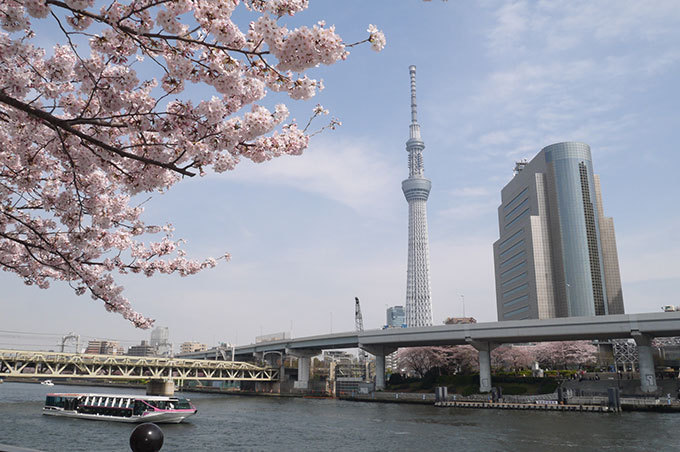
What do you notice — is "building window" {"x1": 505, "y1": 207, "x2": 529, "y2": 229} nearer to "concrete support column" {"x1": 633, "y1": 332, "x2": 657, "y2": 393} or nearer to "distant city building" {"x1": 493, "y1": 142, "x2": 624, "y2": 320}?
"distant city building" {"x1": 493, "y1": 142, "x2": 624, "y2": 320}

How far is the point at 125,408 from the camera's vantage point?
4391 cm

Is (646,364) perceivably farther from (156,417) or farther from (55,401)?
(55,401)

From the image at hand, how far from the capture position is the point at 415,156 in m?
187

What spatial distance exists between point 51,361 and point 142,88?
70337 millimetres

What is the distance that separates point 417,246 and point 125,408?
128627 mm

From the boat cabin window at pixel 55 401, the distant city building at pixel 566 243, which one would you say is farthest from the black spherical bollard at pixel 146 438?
the distant city building at pixel 566 243

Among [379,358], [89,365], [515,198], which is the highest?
[515,198]

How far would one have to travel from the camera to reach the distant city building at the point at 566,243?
11206 cm

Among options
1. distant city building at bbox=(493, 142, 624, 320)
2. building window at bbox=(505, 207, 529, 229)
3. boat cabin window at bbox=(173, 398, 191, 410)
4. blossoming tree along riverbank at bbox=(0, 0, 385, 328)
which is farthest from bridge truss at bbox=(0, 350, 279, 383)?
building window at bbox=(505, 207, 529, 229)

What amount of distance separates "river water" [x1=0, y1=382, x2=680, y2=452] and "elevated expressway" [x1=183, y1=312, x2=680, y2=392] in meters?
11.7

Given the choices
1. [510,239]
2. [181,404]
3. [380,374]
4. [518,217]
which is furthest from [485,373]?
[510,239]

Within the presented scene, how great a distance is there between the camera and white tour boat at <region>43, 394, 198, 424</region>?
141 feet

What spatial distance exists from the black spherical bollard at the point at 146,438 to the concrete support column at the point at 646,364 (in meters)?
61.1

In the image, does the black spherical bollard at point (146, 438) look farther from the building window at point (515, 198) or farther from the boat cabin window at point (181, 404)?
the building window at point (515, 198)
